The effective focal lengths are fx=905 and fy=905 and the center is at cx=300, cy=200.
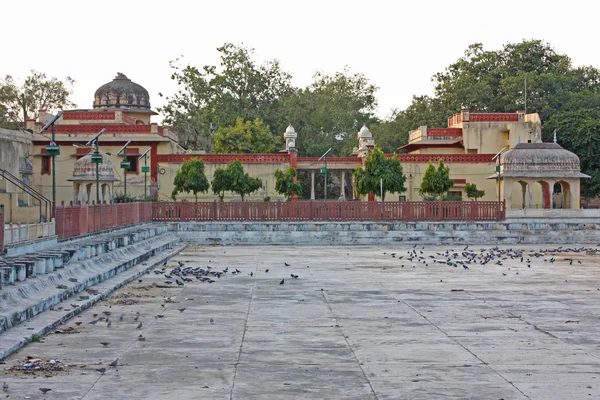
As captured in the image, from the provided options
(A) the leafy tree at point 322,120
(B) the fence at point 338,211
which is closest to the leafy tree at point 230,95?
(A) the leafy tree at point 322,120

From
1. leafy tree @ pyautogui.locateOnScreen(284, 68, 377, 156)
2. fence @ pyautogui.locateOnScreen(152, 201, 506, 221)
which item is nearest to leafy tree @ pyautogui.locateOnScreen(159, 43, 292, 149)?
leafy tree @ pyautogui.locateOnScreen(284, 68, 377, 156)

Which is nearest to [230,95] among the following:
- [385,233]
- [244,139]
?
[244,139]

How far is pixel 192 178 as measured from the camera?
167 ft

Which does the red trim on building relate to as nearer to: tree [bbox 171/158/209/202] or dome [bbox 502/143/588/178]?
tree [bbox 171/158/209/202]

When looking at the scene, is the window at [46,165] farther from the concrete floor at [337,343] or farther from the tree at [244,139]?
the concrete floor at [337,343]

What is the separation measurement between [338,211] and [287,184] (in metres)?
10.6

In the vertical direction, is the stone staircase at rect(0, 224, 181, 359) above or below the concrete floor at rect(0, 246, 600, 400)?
above

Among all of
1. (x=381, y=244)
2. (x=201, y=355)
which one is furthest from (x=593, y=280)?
(x=381, y=244)

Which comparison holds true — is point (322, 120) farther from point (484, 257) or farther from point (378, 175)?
point (484, 257)

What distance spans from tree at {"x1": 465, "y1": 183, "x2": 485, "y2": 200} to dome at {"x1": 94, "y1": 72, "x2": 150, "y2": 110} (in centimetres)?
2718

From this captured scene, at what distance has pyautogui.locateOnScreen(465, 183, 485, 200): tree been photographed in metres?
54.8

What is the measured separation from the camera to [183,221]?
4188cm

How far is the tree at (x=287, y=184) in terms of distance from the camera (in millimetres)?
51938

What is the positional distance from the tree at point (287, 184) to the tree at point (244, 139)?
15941 millimetres
